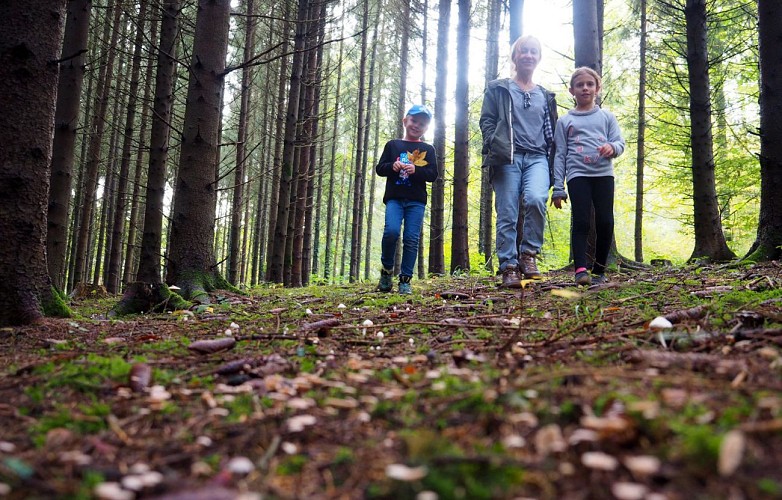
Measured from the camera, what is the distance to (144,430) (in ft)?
5.26

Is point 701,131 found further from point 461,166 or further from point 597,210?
point 597,210

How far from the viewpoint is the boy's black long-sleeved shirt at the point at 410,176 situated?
19.4ft

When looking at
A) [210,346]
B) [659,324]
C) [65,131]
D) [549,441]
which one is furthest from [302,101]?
[549,441]

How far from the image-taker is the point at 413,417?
1.55 meters

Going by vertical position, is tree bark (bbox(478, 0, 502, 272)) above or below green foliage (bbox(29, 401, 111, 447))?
above

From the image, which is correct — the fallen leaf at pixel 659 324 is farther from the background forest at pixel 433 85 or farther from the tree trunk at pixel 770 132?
the background forest at pixel 433 85

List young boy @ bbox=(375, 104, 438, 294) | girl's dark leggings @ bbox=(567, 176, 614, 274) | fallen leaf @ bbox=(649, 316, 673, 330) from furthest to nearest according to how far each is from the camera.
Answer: young boy @ bbox=(375, 104, 438, 294) → girl's dark leggings @ bbox=(567, 176, 614, 274) → fallen leaf @ bbox=(649, 316, 673, 330)

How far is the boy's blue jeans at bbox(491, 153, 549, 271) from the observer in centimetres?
531

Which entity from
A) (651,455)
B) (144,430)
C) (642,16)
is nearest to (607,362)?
(651,455)

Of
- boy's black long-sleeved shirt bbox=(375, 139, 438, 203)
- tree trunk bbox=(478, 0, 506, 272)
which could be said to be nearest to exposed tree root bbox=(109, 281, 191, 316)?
boy's black long-sleeved shirt bbox=(375, 139, 438, 203)

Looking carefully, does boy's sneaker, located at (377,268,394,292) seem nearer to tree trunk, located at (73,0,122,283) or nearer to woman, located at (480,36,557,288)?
woman, located at (480,36,557,288)

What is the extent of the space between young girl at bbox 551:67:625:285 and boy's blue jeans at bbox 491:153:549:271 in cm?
31

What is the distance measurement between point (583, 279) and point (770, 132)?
3.79m

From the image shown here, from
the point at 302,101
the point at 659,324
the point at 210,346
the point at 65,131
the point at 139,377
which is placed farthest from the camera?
the point at 302,101
